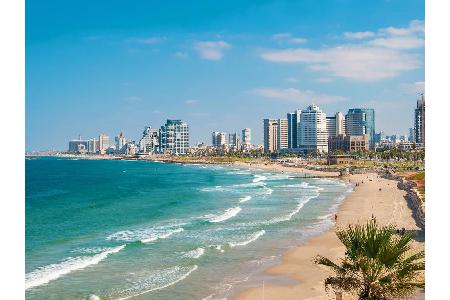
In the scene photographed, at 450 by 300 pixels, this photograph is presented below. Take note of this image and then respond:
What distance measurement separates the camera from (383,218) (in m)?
40.0

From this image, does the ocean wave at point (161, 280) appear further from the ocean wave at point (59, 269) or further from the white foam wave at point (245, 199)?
the white foam wave at point (245, 199)

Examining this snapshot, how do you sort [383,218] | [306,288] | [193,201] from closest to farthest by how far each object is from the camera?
[306,288] → [383,218] → [193,201]

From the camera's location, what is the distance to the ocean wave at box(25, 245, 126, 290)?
876 inches

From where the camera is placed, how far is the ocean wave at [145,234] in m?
32.3

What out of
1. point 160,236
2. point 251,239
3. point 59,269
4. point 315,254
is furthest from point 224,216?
point 59,269

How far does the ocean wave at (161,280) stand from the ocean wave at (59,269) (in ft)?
13.4

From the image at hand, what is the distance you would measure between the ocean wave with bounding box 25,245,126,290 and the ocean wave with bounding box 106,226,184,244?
3807mm

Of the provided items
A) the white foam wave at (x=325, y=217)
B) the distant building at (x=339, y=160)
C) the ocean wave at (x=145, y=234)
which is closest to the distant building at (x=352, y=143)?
the distant building at (x=339, y=160)

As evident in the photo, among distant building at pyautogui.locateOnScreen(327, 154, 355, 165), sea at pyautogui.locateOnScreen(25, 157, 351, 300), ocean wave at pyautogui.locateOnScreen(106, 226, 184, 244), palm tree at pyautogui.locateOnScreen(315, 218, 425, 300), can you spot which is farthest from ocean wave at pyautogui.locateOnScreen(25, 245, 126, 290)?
distant building at pyautogui.locateOnScreen(327, 154, 355, 165)

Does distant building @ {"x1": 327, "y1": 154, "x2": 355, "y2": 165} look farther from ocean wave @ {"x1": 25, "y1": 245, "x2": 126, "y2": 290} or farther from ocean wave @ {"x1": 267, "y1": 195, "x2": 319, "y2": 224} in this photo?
ocean wave @ {"x1": 25, "y1": 245, "x2": 126, "y2": 290}
